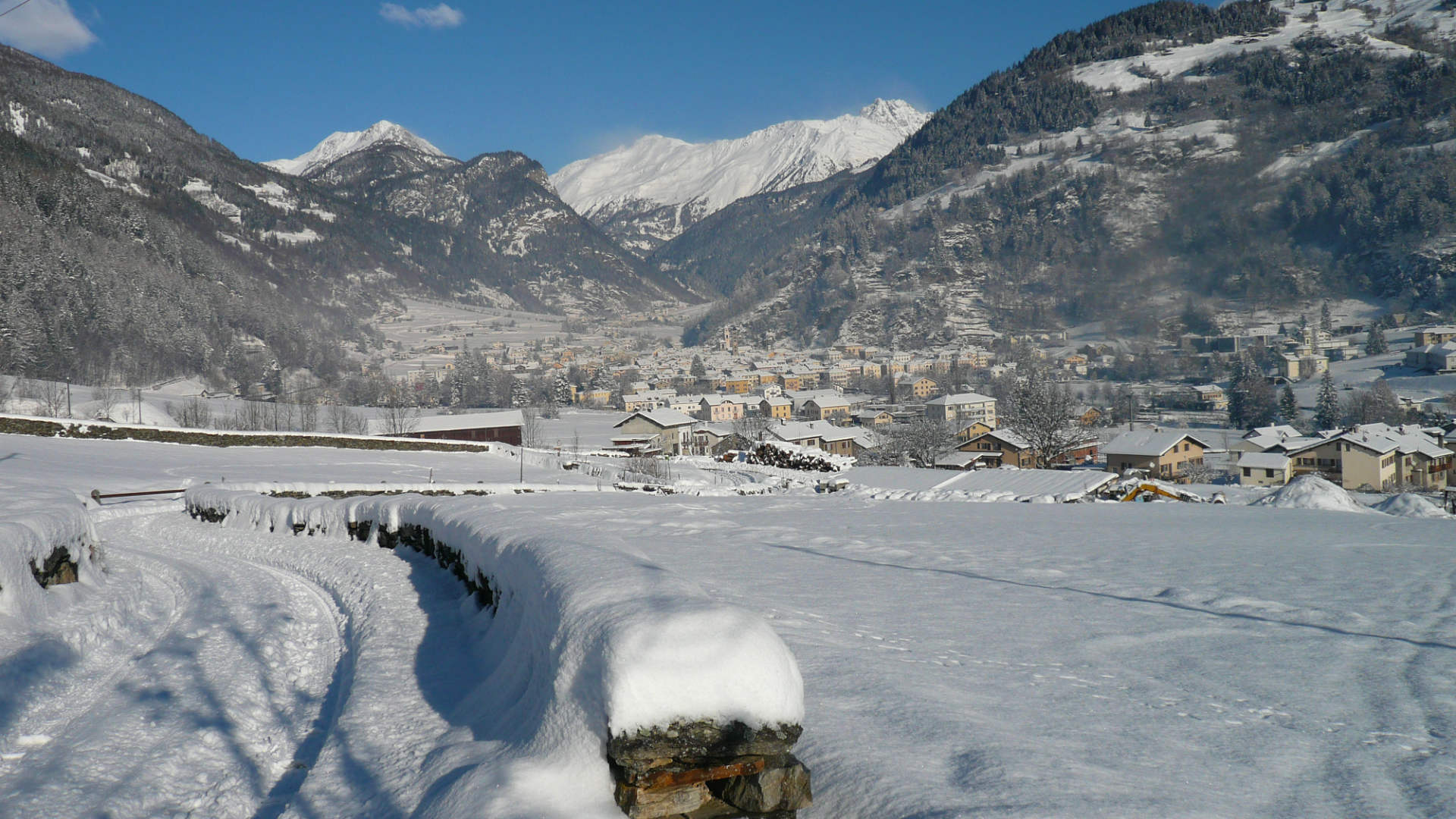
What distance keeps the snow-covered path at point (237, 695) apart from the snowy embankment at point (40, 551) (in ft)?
1.08

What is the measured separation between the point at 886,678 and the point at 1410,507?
51.0ft

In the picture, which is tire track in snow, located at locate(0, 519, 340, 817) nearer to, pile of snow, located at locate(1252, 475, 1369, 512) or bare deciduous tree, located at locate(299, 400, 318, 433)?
pile of snow, located at locate(1252, 475, 1369, 512)

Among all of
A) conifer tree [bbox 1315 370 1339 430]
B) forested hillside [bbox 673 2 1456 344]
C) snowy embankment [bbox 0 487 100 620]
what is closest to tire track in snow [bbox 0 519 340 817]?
snowy embankment [bbox 0 487 100 620]

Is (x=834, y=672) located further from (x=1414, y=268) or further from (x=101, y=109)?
(x=101, y=109)

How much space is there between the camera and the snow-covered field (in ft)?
→ 10.3

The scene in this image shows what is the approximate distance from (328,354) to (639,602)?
463ft

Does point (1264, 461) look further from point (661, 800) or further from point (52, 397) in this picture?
point (52, 397)

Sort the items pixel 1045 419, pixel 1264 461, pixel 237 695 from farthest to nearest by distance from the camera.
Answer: pixel 1264 461
pixel 1045 419
pixel 237 695

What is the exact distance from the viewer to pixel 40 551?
738cm

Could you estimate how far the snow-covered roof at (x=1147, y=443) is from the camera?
46938mm

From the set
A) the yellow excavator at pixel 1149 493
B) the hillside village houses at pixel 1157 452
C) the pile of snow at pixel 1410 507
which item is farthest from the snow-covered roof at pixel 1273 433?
the pile of snow at pixel 1410 507

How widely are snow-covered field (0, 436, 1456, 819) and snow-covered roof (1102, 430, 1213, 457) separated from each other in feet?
132

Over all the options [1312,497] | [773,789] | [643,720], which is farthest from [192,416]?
[773,789]

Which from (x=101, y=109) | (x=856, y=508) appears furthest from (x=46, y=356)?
(x=101, y=109)
